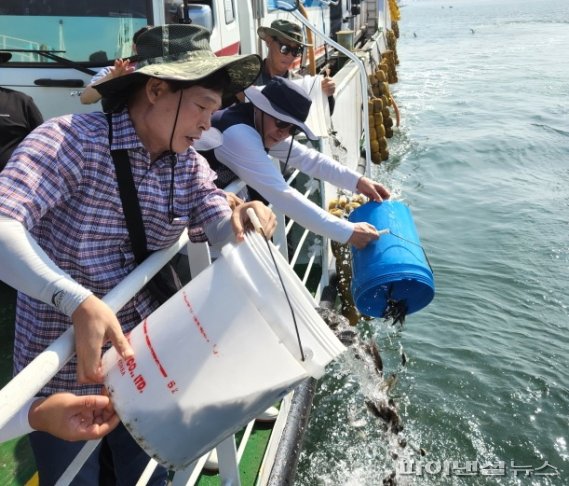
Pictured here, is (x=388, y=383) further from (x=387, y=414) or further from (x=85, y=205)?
(x=85, y=205)

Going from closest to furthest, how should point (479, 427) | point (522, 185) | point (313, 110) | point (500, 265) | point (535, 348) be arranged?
point (479, 427)
point (313, 110)
point (535, 348)
point (500, 265)
point (522, 185)

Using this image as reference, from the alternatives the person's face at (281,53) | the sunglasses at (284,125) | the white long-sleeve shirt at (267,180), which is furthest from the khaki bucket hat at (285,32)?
the white long-sleeve shirt at (267,180)

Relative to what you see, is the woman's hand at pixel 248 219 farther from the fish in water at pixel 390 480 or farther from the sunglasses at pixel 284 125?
the fish in water at pixel 390 480

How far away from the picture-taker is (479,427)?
187 inches

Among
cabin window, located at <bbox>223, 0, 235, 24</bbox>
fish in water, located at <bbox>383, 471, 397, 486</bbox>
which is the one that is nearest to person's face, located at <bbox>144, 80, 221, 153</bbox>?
fish in water, located at <bbox>383, 471, 397, 486</bbox>

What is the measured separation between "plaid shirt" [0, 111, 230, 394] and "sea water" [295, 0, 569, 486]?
266 centimetres

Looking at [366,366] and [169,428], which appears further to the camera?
[366,366]

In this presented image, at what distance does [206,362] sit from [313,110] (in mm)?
4074

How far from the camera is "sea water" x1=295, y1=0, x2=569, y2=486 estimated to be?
4.31 metres

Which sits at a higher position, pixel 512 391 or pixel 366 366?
pixel 366 366

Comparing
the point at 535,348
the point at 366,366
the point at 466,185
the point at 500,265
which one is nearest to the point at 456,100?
the point at 466,185

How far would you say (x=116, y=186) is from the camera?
5.61ft

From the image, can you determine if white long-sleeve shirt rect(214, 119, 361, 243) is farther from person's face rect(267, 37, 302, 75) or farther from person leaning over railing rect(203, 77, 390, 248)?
person's face rect(267, 37, 302, 75)

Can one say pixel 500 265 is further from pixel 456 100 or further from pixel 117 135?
pixel 456 100
